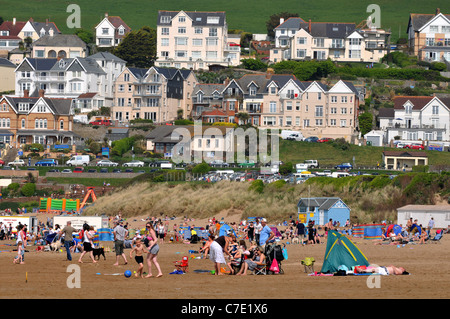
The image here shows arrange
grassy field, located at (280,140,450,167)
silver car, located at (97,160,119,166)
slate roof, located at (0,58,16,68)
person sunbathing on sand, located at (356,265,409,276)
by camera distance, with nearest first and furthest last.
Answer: person sunbathing on sand, located at (356,265,409,276)
silver car, located at (97,160,119,166)
grassy field, located at (280,140,450,167)
slate roof, located at (0,58,16,68)

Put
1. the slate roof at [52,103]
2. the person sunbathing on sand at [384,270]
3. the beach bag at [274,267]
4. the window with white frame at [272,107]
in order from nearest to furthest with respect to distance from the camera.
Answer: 1. the person sunbathing on sand at [384,270]
2. the beach bag at [274,267]
3. the slate roof at [52,103]
4. the window with white frame at [272,107]

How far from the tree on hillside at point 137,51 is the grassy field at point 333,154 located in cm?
2990

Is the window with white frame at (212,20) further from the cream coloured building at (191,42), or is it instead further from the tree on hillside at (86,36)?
the tree on hillside at (86,36)

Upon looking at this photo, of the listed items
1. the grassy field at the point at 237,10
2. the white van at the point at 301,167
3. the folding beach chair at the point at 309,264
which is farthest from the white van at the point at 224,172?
the grassy field at the point at 237,10

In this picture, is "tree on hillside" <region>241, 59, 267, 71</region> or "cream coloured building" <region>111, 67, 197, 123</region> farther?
"tree on hillside" <region>241, 59, 267, 71</region>

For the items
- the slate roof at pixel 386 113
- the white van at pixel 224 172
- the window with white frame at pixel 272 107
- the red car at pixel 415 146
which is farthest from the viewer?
the window with white frame at pixel 272 107

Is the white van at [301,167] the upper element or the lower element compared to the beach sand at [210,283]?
upper

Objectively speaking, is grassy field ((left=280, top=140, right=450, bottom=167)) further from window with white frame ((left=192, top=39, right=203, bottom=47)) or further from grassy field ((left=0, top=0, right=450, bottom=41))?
grassy field ((left=0, top=0, right=450, bottom=41))

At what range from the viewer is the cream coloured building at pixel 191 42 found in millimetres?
97375

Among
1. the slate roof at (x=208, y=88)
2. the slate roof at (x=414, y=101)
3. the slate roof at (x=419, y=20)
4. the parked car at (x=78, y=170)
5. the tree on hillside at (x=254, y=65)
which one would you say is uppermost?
the slate roof at (x=419, y=20)

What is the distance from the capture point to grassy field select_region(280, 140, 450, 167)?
6944cm

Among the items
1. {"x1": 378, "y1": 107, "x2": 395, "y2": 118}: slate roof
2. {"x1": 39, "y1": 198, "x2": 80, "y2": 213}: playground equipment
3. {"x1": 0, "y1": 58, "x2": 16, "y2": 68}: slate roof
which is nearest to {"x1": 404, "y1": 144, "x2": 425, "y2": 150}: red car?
{"x1": 378, "y1": 107, "x2": 395, "y2": 118}: slate roof

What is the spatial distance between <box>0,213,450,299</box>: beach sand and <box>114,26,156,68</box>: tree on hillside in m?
74.7
